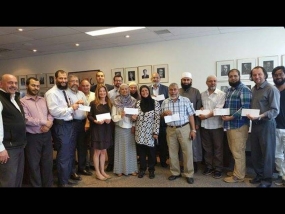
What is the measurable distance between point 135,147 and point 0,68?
290 inches

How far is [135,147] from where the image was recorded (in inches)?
135

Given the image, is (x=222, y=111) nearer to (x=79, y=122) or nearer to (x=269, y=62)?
(x=79, y=122)

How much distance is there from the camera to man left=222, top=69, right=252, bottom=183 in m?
2.97

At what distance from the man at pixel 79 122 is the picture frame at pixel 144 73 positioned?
3.01 metres

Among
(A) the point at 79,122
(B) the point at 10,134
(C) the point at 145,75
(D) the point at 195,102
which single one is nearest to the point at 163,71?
(C) the point at 145,75

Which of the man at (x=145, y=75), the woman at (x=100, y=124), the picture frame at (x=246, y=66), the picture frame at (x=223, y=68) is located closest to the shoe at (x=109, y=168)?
the woman at (x=100, y=124)

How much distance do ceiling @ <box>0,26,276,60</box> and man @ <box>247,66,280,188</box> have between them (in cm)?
241

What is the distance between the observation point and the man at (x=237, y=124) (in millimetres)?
2971

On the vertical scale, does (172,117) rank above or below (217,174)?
above

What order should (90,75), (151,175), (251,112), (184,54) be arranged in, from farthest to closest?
(90,75), (184,54), (151,175), (251,112)

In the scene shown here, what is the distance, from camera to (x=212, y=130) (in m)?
3.32

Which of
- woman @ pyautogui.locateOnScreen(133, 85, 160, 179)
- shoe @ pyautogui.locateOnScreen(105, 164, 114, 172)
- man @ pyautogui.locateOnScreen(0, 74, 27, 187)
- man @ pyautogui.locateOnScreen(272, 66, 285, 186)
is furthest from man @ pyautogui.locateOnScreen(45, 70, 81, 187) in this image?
man @ pyautogui.locateOnScreen(272, 66, 285, 186)

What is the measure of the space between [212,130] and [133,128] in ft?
4.15

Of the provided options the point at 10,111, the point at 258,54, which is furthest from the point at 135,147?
the point at 258,54
